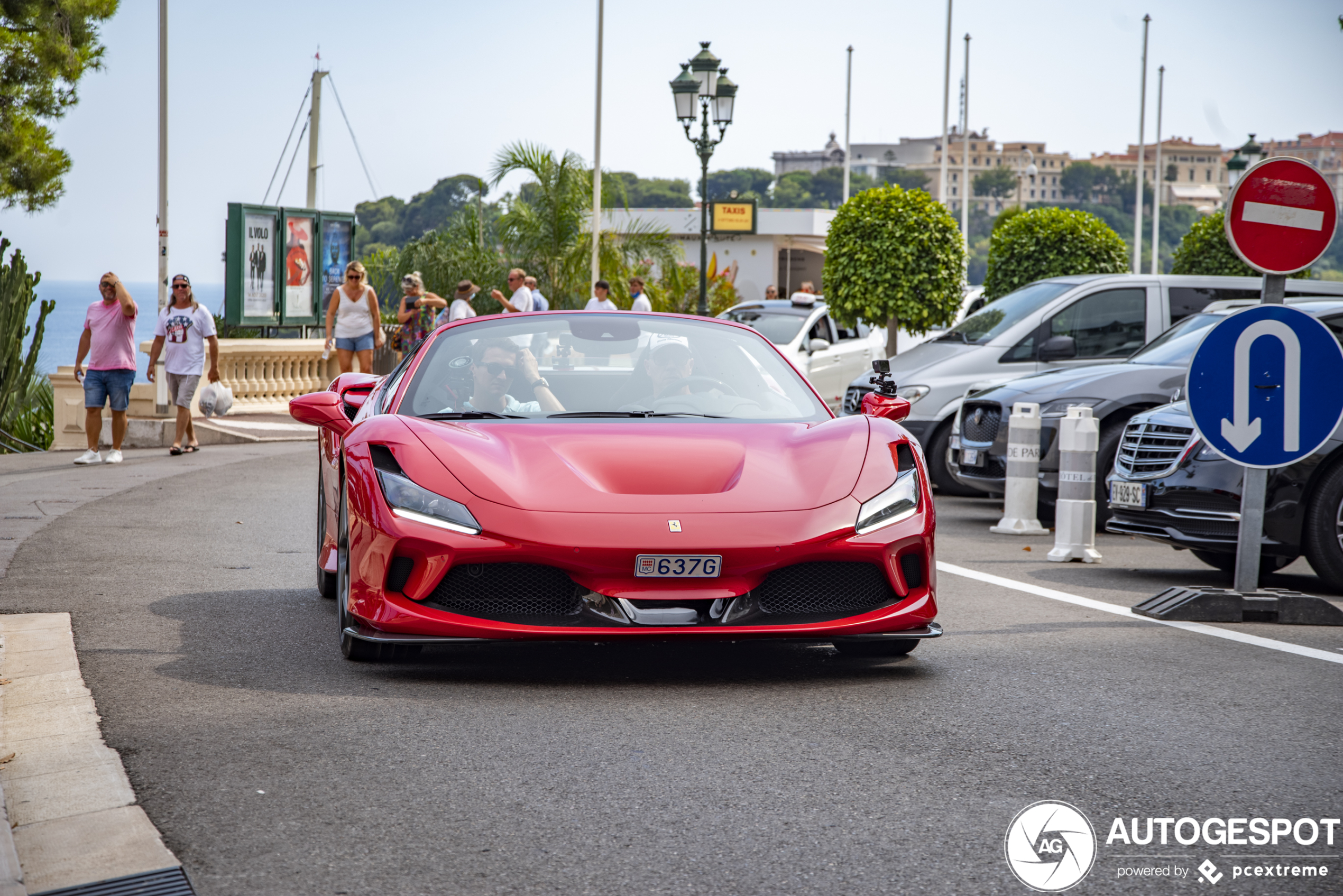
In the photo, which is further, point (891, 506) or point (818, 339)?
point (818, 339)

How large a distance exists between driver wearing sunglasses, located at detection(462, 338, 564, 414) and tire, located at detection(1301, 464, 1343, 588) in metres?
4.27

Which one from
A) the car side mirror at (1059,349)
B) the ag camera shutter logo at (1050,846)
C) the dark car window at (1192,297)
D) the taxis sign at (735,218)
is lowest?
the ag camera shutter logo at (1050,846)

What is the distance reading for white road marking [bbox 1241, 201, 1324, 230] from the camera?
7.23 m

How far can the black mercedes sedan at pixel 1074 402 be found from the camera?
11.1m

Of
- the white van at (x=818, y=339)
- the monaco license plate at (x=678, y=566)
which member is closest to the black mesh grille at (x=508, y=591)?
the monaco license plate at (x=678, y=566)

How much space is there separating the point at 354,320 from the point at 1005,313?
7595mm

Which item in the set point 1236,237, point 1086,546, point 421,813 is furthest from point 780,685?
point 1086,546

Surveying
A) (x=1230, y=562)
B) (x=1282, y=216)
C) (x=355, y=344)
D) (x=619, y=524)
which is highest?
(x=1282, y=216)

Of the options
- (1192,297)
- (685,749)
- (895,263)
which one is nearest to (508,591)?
(685,749)

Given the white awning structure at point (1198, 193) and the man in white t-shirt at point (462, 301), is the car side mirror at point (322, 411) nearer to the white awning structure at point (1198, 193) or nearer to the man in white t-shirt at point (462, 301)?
the man in white t-shirt at point (462, 301)

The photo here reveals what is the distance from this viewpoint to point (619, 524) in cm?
527

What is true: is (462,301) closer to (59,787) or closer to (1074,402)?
(1074,402)

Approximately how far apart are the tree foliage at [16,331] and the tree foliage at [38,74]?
384 cm

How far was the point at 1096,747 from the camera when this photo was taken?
4617mm
